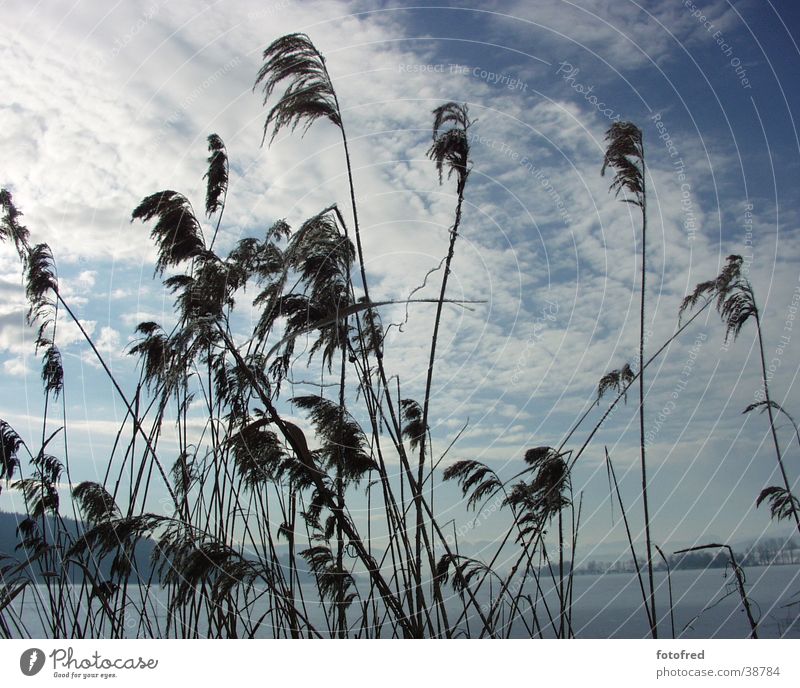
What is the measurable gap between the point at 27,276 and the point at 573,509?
440 cm
